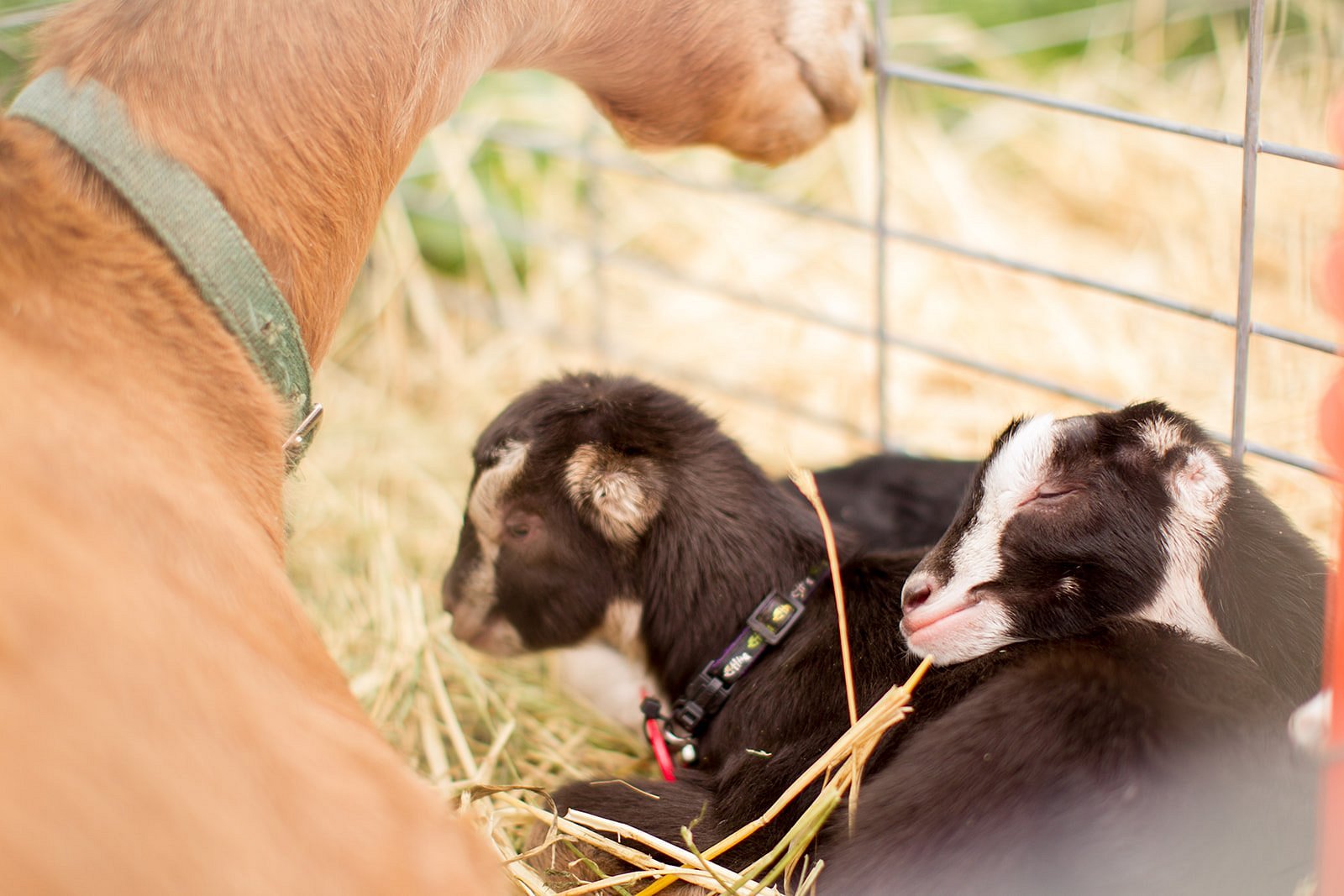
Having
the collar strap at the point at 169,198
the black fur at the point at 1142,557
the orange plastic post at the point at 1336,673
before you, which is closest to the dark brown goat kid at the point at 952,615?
the black fur at the point at 1142,557

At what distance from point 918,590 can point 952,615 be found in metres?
0.08

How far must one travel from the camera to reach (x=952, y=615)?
2.19m

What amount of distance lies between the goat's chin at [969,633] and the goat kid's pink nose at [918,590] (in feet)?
0.19

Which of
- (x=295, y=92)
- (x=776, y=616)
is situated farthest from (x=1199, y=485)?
(x=295, y=92)

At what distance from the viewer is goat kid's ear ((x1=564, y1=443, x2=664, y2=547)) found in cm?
251

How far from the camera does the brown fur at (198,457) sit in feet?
4.33

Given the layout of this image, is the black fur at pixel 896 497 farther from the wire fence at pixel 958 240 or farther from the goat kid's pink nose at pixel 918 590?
the goat kid's pink nose at pixel 918 590

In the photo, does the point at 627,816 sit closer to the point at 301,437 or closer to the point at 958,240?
the point at 301,437

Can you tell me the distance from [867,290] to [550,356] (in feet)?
3.80

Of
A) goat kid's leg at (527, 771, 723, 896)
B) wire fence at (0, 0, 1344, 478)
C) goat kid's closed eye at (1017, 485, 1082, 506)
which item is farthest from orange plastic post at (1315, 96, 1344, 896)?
goat kid's leg at (527, 771, 723, 896)

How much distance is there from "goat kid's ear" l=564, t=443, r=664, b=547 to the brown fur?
0.59 meters

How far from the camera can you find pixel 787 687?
2.40 m

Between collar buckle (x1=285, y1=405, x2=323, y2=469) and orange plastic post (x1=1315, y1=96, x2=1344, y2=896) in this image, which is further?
collar buckle (x1=285, y1=405, x2=323, y2=469)

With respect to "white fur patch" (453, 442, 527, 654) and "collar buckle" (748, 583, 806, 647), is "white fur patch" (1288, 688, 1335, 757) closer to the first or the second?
"collar buckle" (748, 583, 806, 647)
